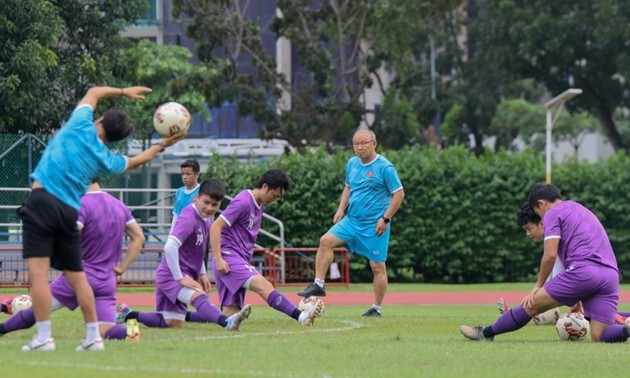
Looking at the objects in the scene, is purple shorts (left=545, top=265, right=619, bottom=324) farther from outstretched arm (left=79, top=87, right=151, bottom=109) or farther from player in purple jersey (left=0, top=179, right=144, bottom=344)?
outstretched arm (left=79, top=87, right=151, bottom=109)

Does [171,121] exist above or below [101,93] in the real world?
below

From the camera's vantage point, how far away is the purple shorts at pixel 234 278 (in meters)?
13.4

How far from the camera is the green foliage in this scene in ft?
95.4

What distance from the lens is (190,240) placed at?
515 inches

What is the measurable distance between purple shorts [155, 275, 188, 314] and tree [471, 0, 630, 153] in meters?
37.3

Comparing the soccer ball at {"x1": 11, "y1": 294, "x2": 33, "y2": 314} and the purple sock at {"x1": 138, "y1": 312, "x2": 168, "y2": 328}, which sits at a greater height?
the soccer ball at {"x1": 11, "y1": 294, "x2": 33, "y2": 314}

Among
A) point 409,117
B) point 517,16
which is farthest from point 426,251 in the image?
point 517,16

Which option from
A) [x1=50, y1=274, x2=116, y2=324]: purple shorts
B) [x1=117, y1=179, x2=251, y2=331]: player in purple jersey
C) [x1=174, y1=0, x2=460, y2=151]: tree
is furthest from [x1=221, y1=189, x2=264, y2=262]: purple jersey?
[x1=174, y1=0, x2=460, y2=151]: tree

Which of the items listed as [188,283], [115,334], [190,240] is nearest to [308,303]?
[190,240]

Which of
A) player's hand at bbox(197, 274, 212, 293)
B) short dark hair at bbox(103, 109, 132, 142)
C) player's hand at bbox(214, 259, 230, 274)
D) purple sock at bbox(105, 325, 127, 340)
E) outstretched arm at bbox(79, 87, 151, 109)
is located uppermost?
outstretched arm at bbox(79, 87, 151, 109)

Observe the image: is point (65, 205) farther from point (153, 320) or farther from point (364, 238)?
point (364, 238)

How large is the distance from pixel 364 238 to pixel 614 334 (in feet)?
14.4

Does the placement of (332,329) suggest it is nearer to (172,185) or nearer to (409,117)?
(172,185)

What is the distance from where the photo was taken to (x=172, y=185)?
1097 inches
